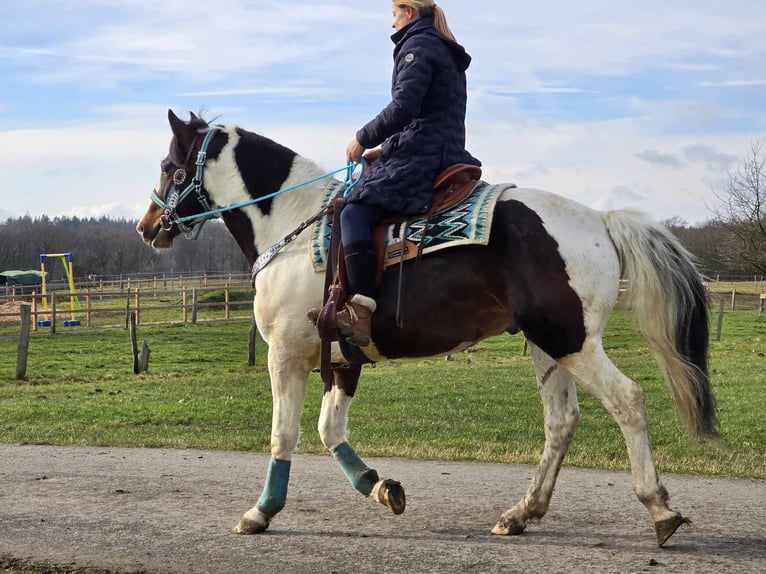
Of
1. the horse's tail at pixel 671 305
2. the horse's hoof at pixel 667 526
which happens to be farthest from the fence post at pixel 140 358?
the horse's hoof at pixel 667 526

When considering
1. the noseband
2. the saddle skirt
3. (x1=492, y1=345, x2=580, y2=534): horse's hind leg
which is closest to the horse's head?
the noseband

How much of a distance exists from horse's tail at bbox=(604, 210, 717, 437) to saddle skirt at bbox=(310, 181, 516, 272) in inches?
31.5

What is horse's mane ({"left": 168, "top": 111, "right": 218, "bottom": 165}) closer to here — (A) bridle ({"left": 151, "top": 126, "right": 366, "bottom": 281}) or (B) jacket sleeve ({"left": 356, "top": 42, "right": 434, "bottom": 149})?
(A) bridle ({"left": 151, "top": 126, "right": 366, "bottom": 281})

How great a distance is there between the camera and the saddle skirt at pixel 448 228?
5.47 m

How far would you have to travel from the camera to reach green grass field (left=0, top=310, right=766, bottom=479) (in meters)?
9.80

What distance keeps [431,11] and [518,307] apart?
2.04 meters

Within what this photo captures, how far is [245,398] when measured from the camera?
650 inches

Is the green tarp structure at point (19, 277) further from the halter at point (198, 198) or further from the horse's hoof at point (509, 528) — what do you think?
the horse's hoof at point (509, 528)

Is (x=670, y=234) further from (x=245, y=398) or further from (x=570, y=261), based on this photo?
(x=245, y=398)

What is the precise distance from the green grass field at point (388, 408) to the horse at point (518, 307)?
0.46 m

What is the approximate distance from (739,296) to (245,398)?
37.6 m

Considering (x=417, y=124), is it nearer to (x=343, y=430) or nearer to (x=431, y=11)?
(x=431, y=11)

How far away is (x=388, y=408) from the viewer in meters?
14.4

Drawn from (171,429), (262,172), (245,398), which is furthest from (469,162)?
(245,398)
